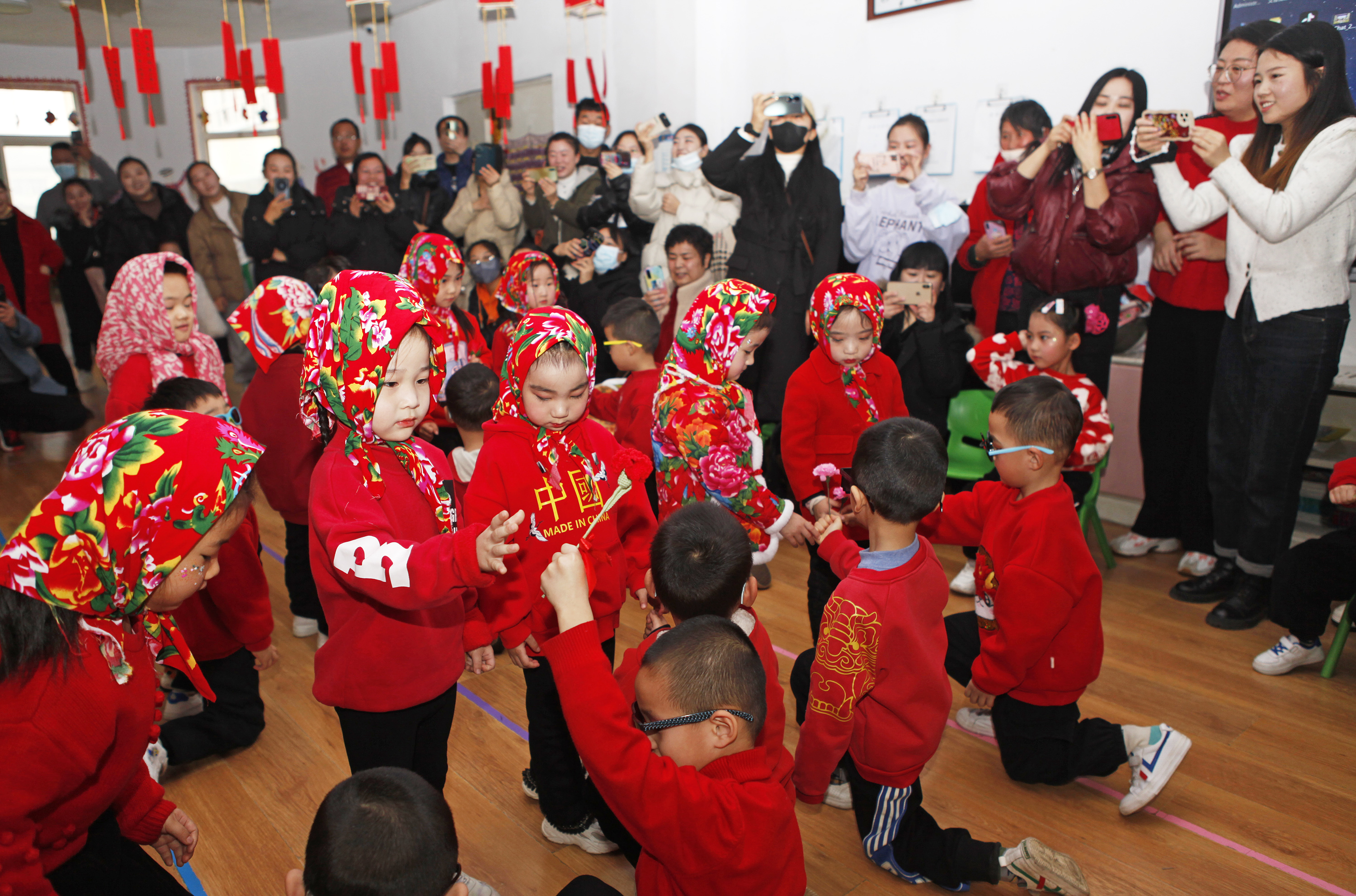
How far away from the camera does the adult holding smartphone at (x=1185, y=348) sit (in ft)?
9.73

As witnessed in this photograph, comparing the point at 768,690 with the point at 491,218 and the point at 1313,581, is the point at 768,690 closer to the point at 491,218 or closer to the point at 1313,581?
the point at 1313,581

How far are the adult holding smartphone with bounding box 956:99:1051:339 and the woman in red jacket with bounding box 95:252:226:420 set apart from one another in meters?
3.00

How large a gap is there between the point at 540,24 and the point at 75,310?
427cm

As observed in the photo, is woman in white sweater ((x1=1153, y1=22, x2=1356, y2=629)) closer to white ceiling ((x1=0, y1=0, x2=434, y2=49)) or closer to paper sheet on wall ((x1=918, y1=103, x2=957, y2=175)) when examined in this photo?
paper sheet on wall ((x1=918, y1=103, x2=957, y2=175))

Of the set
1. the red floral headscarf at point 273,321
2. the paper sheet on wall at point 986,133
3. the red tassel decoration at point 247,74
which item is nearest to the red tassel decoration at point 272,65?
the red tassel decoration at point 247,74

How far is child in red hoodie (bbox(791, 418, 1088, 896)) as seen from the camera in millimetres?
1516

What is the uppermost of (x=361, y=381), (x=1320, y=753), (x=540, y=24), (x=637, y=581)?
(x=540, y=24)

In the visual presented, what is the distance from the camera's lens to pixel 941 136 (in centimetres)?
423

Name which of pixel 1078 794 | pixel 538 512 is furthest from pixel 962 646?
pixel 538 512

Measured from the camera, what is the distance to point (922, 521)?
2.00 meters

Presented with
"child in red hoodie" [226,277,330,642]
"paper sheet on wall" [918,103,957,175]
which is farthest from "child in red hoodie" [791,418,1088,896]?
"paper sheet on wall" [918,103,957,175]

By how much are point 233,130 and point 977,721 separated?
10.3 metres

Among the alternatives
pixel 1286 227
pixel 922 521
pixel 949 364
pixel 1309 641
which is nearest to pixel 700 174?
pixel 949 364

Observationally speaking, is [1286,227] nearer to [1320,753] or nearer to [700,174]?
[1320,753]
